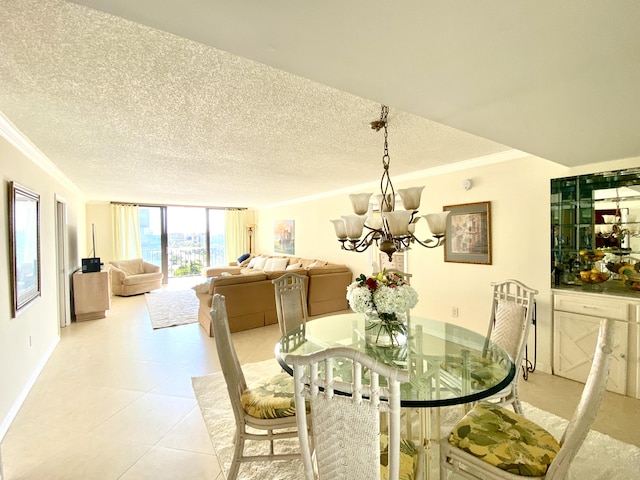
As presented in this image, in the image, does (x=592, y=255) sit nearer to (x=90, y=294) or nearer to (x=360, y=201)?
(x=360, y=201)

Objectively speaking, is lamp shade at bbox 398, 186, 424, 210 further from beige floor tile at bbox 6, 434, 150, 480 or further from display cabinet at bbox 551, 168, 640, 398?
beige floor tile at bbox 6, 434, 150, 480

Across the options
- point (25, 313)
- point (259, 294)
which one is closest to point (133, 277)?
point (259, 294)

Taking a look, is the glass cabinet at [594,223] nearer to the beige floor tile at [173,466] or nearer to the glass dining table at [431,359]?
the glass dining table at [431,359]

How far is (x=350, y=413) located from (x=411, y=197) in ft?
5.11

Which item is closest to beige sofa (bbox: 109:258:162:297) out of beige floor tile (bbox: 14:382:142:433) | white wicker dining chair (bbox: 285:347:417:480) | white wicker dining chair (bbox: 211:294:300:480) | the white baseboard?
the white baseboard

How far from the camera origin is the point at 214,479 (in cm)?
175

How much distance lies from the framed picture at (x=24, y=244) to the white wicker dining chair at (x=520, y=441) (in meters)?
3.38

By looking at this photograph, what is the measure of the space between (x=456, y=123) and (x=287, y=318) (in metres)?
2.02

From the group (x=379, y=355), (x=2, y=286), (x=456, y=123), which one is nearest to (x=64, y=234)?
(x=2, y=286)

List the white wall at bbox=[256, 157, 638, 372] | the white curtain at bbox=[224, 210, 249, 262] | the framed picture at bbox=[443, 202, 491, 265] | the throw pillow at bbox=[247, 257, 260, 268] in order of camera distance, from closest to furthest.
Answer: the white wall at bbox=[256, 157, 638, 372]
the framed picture at bbox=[443, 202, 491, 265]
the throw pillow at bbox=[247, 257, 260, 268]
the white curtain at bbox=[224, 210, 249, 262]

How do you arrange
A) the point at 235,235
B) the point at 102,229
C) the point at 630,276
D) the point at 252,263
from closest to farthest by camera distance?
the point at 630,276 < the point at 102,229 < the point at 252,263 < the point at 235,235

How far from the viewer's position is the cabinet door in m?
2.58

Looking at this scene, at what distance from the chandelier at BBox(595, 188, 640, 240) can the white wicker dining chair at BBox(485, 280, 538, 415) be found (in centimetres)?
134

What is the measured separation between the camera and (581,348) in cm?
279
